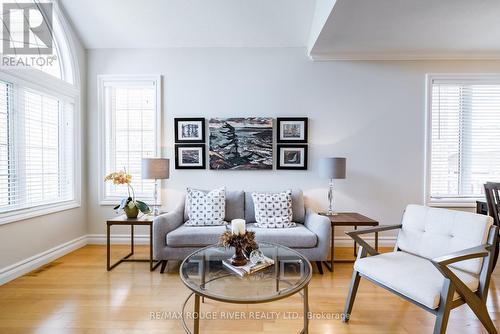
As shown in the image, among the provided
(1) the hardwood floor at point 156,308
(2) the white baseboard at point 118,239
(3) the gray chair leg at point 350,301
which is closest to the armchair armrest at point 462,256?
(3) the gray chair leg at point 350,301

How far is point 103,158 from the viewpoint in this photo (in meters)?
3.41

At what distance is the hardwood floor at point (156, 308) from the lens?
175cm

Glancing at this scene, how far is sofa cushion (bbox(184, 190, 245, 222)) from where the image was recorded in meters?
3.04

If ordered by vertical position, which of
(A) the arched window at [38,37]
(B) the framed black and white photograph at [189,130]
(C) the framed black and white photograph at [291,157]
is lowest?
(C) the framed black and white photograph at [291,157]

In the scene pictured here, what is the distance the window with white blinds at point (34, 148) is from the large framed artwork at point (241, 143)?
191 centimetres

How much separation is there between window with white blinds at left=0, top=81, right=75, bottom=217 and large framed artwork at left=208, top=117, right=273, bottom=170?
1.91 meters

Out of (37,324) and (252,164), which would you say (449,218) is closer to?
(252,164)

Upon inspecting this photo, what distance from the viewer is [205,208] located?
288 cm

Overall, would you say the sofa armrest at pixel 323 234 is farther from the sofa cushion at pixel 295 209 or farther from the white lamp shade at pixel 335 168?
the white lamp shade at pixel 335 168

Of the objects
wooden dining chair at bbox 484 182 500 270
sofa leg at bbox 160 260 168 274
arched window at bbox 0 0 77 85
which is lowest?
sofa leg at bbox 160 260 168 274

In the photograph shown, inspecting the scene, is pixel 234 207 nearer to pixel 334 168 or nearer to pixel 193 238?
pixel 193 238

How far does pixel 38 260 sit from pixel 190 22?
3.34 metres

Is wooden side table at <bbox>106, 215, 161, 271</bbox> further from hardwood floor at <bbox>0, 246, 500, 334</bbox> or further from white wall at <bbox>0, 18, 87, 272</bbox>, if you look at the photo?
white wall at <bbox>0, 18, 87, 272</bbox>

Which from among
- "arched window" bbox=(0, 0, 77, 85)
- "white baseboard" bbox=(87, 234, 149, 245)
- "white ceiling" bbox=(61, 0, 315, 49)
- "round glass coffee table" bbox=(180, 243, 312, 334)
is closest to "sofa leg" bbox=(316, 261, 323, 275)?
"round glass coffee table" bbox=(180, 243, 312, 334)
